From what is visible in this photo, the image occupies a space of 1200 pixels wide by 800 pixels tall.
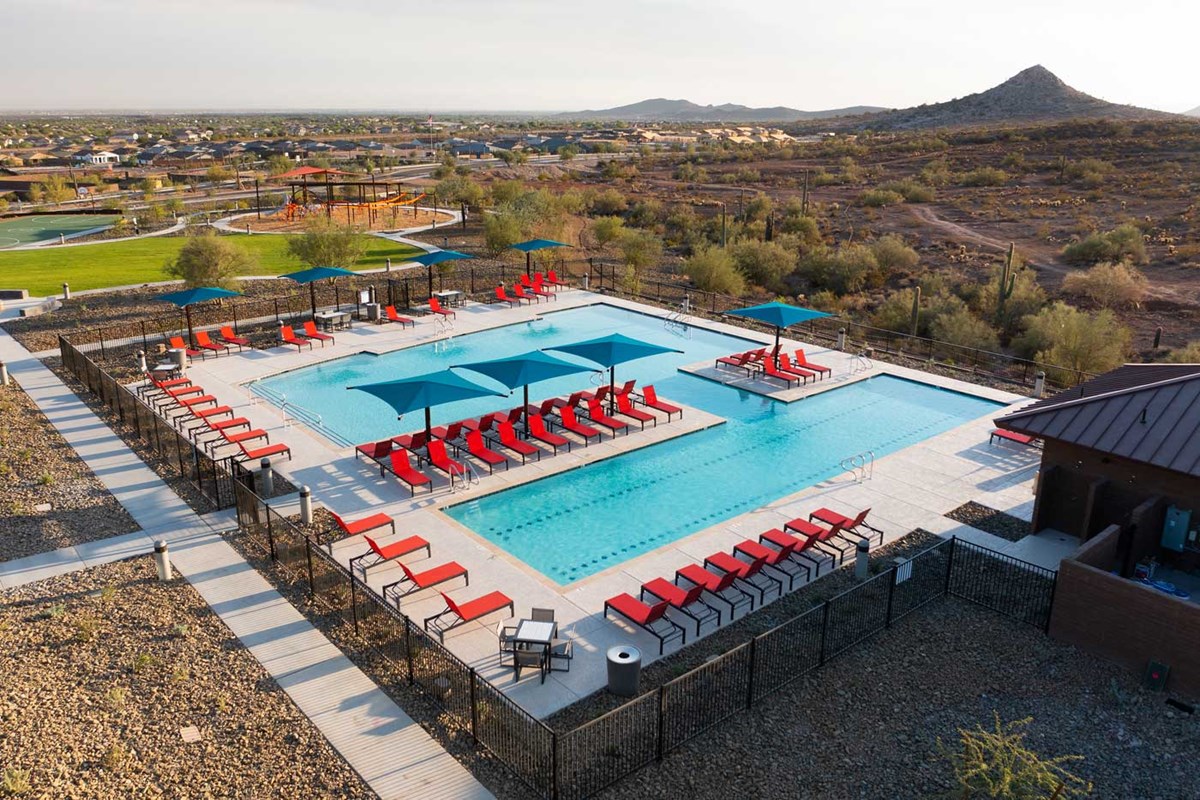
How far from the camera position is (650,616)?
35.3 ft

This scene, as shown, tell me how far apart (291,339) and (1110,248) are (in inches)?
1525

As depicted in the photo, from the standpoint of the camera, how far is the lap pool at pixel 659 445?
569 inches

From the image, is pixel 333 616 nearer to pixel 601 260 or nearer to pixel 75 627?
pixel 75 627

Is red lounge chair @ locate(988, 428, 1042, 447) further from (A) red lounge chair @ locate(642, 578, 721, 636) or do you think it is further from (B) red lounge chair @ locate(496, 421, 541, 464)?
(B) red lounge chair @ locate(496, 421, 541, 464)

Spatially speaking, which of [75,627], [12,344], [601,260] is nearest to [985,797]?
[75,627]

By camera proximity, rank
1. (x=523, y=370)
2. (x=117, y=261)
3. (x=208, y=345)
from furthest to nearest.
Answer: (x=117, y=261), (x=208, y=345), (x=523, y=370)

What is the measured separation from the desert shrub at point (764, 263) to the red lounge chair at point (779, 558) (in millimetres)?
27980

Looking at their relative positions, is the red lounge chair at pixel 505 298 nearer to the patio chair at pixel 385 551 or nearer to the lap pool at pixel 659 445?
the lap pool at pixel 659 445

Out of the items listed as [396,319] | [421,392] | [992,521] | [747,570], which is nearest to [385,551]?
[421,392]

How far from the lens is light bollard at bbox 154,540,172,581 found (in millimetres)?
Result: 11875

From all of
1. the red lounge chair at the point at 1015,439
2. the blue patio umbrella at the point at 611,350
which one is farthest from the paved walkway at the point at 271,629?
the red lounge chair at the point at 1015,439

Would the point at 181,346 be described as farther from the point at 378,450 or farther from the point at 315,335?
the point at 378,450

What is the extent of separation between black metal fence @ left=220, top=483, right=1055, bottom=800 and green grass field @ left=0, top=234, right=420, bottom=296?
25.4 metres

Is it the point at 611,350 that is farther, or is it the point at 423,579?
the point at 611,350
